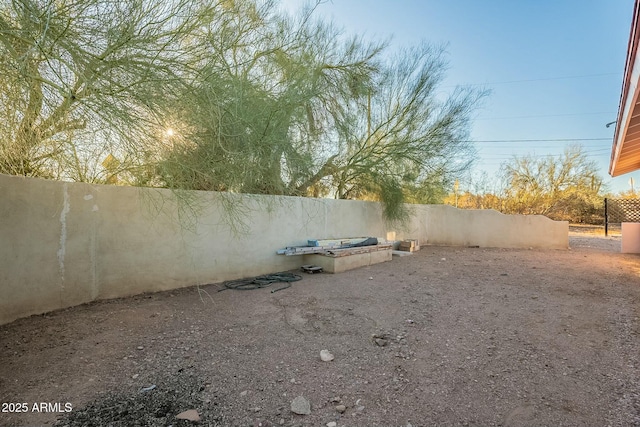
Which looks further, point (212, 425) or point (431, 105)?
point (431, 105)

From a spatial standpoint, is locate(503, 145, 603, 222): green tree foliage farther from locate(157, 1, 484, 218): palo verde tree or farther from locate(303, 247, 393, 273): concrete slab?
locate(303, 247, 393, 273): concrete slab

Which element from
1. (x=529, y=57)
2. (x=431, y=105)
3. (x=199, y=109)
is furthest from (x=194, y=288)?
(x=529, y=57)

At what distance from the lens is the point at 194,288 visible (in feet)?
13.9

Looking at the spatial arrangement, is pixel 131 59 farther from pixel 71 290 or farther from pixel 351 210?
pixel 351 210

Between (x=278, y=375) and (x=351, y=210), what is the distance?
563cm

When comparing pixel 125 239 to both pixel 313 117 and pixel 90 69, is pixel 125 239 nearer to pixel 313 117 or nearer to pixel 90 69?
pixel 90 69

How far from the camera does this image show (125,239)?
3621 millimetres

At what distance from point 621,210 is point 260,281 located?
14594mm

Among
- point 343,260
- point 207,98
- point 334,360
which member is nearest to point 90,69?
point 207,98

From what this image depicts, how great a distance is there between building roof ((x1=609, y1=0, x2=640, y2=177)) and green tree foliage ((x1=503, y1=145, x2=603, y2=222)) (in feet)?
23.8

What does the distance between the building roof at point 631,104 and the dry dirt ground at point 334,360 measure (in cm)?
246

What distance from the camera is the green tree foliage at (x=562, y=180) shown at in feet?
45.0

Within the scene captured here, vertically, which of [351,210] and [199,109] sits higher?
[199,109]

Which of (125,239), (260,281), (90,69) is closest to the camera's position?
(90,69)
